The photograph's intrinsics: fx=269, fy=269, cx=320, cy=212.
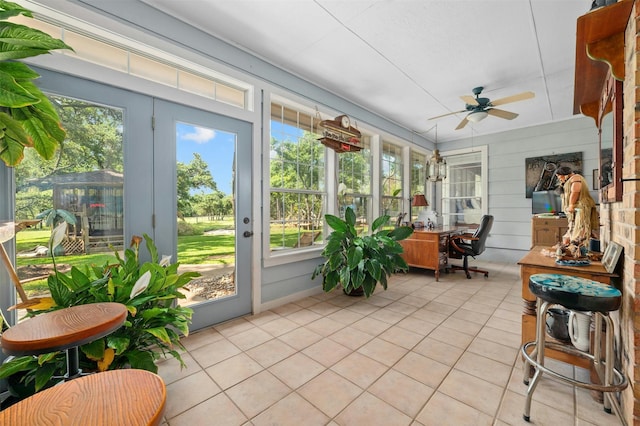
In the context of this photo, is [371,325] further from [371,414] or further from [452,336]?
[371,414]

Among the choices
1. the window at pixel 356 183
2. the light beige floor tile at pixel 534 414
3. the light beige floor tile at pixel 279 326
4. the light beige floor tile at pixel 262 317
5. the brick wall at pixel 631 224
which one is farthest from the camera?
the window at pixel 356 183

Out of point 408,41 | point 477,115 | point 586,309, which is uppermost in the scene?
point 408,41

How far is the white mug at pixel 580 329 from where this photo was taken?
1.76 m

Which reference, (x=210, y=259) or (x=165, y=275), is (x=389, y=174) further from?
(x=165, y=275)

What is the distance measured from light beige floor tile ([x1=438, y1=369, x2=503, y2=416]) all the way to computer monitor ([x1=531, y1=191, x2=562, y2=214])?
471cm

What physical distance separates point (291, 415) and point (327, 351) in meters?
0.73

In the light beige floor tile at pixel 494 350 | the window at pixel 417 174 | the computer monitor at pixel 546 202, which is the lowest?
the light beige floor tile at pixel 494 350

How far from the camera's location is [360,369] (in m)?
2.03

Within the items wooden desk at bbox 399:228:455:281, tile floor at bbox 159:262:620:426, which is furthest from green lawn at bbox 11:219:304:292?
wooden desk at bbox 399:228:455:281

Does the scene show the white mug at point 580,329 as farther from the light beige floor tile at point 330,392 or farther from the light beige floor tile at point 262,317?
the light beige floor tile at point 262,317

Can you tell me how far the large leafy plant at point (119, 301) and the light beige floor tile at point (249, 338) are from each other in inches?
25.0

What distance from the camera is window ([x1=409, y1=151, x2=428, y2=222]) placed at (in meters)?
6.25

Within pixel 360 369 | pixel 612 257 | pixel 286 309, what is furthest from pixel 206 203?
pixel 612 257

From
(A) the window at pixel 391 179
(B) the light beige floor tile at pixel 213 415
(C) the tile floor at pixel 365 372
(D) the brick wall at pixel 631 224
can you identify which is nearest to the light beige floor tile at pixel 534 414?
(C) the tile floor at pixel 365 372
